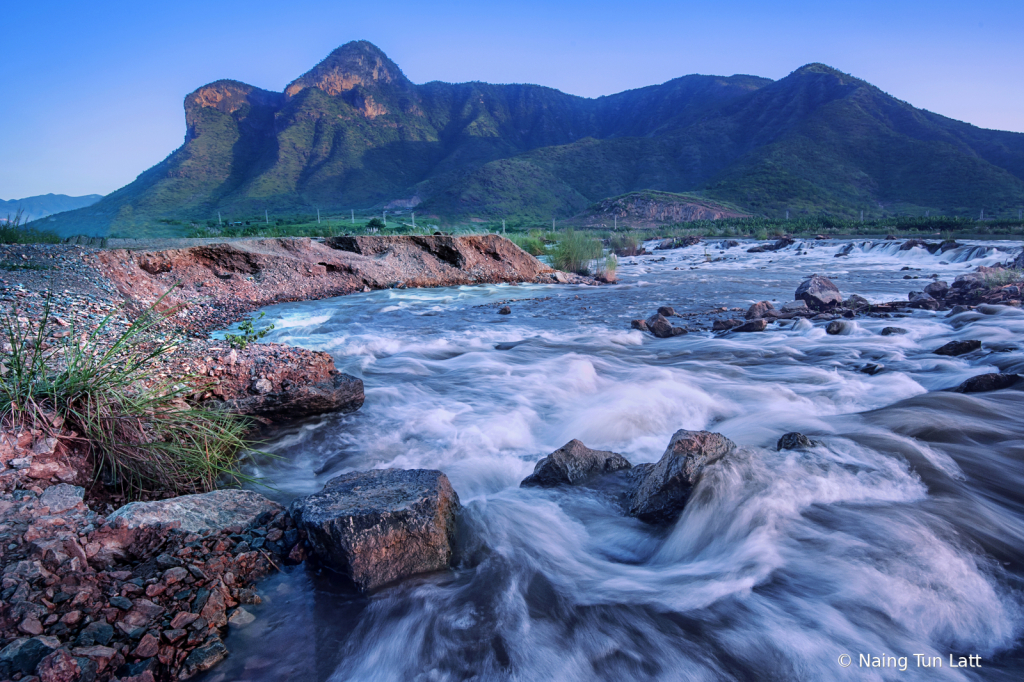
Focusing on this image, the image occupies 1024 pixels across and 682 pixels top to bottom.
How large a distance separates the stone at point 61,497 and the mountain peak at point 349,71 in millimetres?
137482

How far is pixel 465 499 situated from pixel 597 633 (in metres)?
1.39

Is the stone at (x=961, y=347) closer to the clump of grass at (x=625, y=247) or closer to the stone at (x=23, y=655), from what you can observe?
the stone at (x=23, y=655)

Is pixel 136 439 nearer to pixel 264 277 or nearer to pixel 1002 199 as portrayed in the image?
pixel 264 277

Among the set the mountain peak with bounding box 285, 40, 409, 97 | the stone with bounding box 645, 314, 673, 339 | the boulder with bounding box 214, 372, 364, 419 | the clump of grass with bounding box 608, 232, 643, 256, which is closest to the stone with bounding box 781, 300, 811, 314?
the stone with bounding box 645, 314, 673, 339

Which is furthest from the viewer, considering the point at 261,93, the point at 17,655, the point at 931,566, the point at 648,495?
the point at 261,93

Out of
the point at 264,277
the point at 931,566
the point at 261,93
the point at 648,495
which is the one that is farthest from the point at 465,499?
the point at 261,93

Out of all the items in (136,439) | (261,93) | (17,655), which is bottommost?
(17,655)

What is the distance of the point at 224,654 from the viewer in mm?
2027

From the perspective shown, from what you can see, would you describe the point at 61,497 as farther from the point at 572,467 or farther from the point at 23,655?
the point at 572,467

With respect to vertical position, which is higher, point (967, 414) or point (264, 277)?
point (264, 277)

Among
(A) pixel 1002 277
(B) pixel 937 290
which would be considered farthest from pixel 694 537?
(A) pixel 1002 277

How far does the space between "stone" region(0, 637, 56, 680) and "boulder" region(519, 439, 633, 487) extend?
258cm

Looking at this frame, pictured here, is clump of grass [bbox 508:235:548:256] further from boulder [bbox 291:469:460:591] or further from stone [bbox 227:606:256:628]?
stone [bbox 227:606:256:628]

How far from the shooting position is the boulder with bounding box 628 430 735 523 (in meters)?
3.10
